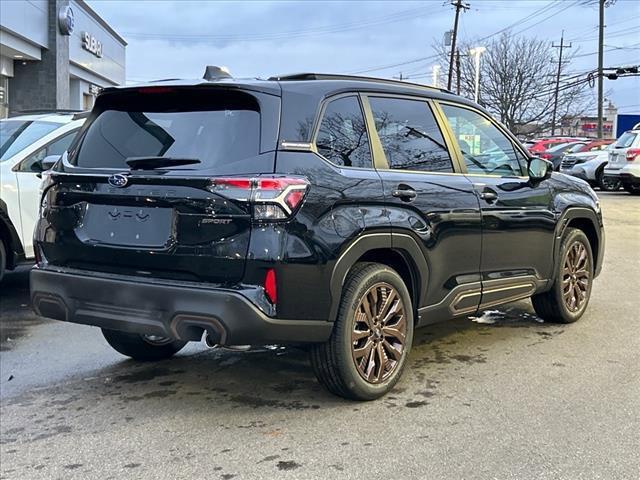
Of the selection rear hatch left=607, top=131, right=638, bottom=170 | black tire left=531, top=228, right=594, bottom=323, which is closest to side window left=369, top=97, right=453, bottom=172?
black tire left=531, top=228, right=594, bottom=323

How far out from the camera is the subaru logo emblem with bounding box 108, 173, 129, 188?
3.93 metres

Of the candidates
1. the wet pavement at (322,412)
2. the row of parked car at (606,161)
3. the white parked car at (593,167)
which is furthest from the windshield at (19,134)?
the white parked car at (593,167)

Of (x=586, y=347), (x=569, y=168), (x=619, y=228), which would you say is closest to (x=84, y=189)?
(x=586, y=347)

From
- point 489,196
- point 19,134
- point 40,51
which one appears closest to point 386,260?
point 489,196

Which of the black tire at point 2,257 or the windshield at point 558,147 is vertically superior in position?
the windshield at point 558,147

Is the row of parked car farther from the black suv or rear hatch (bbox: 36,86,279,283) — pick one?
rear hatch (bbox: 36,86,279,283)

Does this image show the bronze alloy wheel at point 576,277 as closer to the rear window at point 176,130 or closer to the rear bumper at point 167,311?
the rear bumper at point 167,311

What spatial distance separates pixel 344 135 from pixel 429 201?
735mm

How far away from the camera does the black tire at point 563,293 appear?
6.01m

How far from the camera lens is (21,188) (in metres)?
7.23

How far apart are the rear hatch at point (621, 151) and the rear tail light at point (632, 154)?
4.5 inches

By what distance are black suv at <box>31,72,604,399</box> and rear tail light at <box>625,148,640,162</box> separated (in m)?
15.6

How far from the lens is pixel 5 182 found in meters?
7.16

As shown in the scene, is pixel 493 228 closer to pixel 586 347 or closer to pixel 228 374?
pixel 586 347
